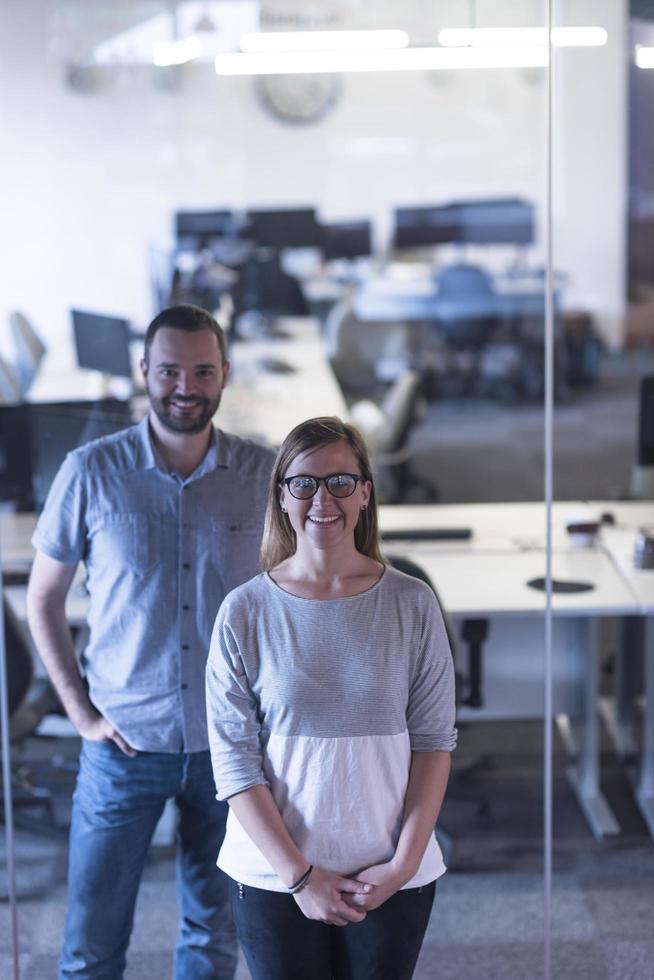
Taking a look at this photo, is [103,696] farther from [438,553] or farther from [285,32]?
[438,553]

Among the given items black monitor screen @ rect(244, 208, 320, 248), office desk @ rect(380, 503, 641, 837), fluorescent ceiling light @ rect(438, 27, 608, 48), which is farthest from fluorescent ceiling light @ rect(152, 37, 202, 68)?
black monitor screen @ rect(244, 208, 320, 248)

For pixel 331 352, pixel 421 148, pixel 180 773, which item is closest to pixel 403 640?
pixel 180 773

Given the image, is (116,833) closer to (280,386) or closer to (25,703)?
(25,703)

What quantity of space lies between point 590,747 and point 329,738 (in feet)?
7.76

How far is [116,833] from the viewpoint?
103 inches

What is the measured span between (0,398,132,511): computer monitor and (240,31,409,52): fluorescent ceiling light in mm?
1044

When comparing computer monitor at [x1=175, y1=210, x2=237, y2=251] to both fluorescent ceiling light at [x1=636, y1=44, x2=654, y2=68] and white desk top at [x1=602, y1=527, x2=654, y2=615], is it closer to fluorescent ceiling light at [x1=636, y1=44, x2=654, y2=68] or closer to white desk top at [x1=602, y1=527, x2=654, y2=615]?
white desk top at [x1=602, y1=527, x2=654, y2=615]

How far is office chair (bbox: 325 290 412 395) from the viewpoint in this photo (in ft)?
30.0

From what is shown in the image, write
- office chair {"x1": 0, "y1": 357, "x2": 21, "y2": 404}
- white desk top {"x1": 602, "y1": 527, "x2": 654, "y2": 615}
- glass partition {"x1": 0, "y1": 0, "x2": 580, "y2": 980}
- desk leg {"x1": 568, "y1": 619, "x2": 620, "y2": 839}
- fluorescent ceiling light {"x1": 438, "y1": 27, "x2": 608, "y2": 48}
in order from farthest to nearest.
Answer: glass partition {"x1": 0, "y1": 0, "x2": 580, "y2": 980}, office chair {"x1": 0, "y1": 357, "x2": 21, "y2": 404}, desk leg {"x1": 568, "y1": 619, "x2": 620, "y2": 839}, white desk top {"x1": 602, "y1": 527, "x2": 654, "y2": 615}, fluorescent ceiling light {"x1": 438, "y1": 27, "x2": 608, "y2": 48}

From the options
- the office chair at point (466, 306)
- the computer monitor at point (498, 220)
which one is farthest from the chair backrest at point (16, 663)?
the computer monitor at point (498, 220)

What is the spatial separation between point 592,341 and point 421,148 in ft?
6.96

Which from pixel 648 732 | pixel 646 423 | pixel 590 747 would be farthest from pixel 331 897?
pixel 646 423

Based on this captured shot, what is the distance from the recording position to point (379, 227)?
11031 mm

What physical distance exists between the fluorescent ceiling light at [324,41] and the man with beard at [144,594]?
2.72 ft
